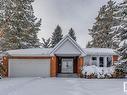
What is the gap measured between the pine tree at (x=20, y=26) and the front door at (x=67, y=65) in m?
13.6

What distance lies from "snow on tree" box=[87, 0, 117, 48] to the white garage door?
22.3 m

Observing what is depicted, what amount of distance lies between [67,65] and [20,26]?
18.3 metres

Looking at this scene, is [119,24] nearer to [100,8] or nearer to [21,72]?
[21,72]

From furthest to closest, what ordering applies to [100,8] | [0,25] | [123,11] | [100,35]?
[100,8]
[100,35]
[0,25]
[123,11]

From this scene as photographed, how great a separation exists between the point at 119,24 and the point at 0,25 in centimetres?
2476

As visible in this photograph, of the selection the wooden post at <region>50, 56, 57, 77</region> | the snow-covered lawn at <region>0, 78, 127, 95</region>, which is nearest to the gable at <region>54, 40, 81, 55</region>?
the wooden post at <region>50, 56, 57, 77</region>

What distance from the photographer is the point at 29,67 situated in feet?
117

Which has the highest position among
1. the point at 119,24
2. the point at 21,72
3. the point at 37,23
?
the point at 37,23

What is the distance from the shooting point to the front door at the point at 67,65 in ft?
129

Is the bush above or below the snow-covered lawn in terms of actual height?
above

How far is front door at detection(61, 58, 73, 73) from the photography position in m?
39.3

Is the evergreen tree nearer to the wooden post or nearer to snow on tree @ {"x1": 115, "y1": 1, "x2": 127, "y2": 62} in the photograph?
snow on tree @ {"x1": 115, "y1": 1, "x2": 127, "y2": 62}

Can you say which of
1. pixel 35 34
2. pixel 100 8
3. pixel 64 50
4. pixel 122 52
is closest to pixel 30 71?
pixel 64 50

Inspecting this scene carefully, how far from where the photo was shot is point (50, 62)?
35438 mm
